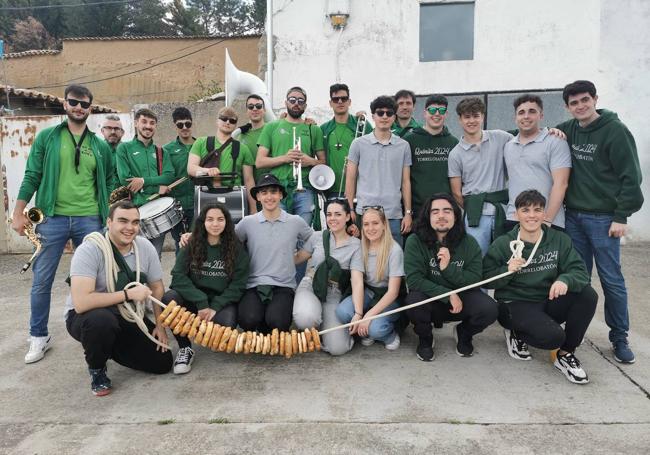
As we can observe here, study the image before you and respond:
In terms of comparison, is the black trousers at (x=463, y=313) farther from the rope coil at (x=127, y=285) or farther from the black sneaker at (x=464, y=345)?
the rope coil at (x=127, y=285)

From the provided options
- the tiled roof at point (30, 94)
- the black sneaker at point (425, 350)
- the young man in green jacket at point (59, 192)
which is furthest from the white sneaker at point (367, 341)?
the tiled roof at point (30, 94)

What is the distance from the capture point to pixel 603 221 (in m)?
3.66

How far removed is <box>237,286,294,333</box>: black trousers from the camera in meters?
3.76

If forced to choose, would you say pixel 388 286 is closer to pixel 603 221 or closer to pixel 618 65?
pixel 603 221

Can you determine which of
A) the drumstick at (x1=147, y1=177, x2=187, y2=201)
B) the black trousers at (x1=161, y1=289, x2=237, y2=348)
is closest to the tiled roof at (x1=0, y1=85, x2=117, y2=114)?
the drumstick at (x1=147, y1=177, x2=187, y2=201)

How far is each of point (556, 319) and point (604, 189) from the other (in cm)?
99

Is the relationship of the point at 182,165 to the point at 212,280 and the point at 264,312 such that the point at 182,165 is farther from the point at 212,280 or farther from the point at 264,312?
the point at 264,312

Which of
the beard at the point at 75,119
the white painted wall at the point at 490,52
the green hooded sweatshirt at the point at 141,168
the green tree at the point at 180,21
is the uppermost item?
the green tree at the point at 180,21

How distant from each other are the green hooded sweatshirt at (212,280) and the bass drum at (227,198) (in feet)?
2.32

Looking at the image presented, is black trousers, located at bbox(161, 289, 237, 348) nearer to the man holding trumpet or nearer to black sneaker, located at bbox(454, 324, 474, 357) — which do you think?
the man holding trumpet

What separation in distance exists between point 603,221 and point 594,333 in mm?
1162

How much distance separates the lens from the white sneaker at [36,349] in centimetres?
387

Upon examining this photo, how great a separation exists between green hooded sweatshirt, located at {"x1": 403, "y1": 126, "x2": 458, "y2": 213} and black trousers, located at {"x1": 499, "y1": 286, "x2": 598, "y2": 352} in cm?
125

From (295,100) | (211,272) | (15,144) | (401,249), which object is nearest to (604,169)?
(401,249)
